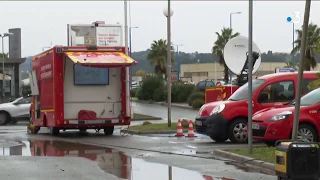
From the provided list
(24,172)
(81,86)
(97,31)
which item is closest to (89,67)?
(81,86)

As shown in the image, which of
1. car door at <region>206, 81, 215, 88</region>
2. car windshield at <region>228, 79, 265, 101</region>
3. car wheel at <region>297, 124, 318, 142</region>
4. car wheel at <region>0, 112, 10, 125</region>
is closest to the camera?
car wheel at <region>297, 124, 318, 142</region>

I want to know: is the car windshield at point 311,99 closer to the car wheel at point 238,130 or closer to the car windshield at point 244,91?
the car windshield at point 244,91

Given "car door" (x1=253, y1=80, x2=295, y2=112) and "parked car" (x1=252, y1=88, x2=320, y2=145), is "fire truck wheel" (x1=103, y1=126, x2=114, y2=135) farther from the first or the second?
"parked car" (x1=252, y1=88, x2=320, y2=145)

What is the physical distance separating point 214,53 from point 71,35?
46.3 metres

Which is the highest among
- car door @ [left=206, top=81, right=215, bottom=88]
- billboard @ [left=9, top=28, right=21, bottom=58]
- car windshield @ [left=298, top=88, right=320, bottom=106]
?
billboard @ [left=9, top=28, right=21, bottom=58]

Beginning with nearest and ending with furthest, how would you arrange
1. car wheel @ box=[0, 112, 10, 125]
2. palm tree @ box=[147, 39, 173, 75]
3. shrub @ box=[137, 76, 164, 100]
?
1. car wheel @ box=[0, 112, 10, 125]
2. shrub @ box=[137, 76, 164, 100]
3. palm tree @ box=[147, 39, 173, 75]

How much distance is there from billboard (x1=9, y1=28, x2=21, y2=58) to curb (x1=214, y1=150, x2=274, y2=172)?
52.4m

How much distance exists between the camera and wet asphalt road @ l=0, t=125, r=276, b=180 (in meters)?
11.5

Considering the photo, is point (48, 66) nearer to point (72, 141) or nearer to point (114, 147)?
point (72, 141)

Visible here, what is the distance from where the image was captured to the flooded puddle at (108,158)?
11.5 m

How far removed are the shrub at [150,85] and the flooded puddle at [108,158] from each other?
35.2 m

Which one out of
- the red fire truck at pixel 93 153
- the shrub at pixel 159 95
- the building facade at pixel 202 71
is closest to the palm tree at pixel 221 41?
the shrub at pixel 159 95

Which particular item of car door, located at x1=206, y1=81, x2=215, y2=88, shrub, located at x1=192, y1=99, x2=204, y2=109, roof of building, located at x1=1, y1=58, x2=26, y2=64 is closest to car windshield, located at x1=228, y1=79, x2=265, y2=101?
shrub, located at x1=192, y1=99, x2=204, y2=109

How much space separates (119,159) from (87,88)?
7353 mm
